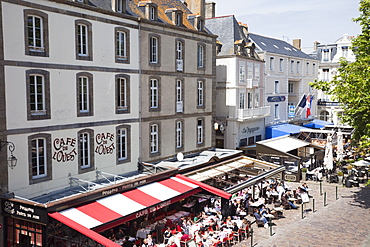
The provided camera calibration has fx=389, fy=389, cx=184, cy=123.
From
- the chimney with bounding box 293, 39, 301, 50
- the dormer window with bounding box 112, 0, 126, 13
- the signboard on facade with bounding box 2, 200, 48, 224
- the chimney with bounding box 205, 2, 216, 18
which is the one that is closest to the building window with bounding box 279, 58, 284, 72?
the chimney with bounding box 205, 2, 216, 18

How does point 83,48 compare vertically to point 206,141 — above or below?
above

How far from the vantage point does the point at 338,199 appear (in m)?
23.5

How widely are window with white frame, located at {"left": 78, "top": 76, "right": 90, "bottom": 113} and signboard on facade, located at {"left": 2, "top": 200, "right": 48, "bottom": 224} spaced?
4.96 m

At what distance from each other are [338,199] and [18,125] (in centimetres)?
1853

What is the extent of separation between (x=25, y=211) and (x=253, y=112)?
72.6ft

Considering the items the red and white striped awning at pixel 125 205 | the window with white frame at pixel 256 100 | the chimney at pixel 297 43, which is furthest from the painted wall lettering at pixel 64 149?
the chimney at pixel 297 43

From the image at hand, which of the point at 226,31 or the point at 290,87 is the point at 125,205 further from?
the point at 290,87

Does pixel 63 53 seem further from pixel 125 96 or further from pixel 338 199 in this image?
pixel 338 199

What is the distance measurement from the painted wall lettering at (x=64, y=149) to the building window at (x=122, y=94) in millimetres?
3194

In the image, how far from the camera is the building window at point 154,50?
67.7 ft

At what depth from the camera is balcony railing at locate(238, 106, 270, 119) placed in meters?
30.5

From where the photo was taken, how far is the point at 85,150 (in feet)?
56.6

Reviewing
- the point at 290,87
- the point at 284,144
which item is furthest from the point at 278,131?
the point at 290,87

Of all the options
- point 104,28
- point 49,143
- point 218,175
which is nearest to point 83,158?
point 49,143
